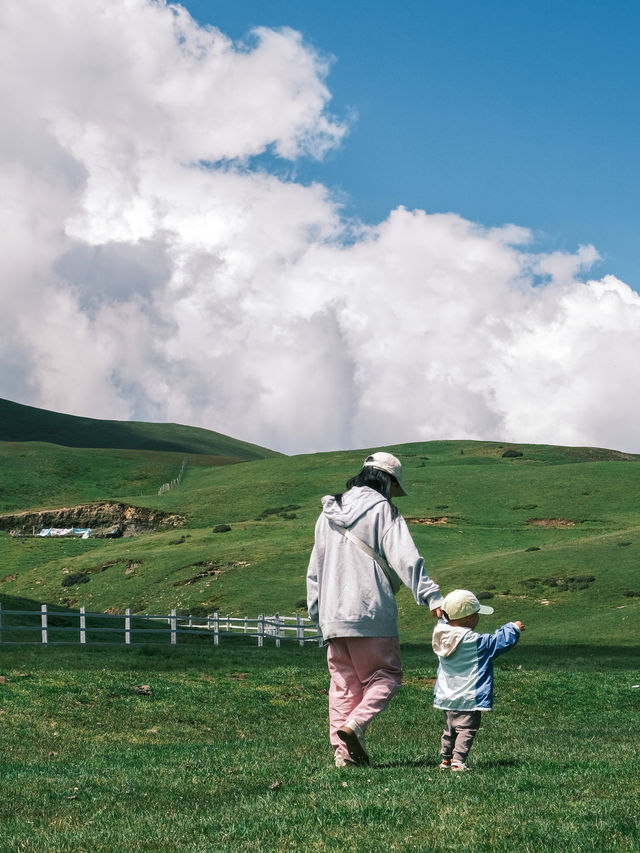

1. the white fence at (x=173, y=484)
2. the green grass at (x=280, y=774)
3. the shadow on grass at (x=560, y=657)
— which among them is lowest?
the shadow on grass at (x=560, y=657)

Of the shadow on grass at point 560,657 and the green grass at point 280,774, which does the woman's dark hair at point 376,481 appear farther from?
the shadow on grass at point 560,657

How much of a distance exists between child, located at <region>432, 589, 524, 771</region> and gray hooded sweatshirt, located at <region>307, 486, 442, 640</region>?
58 centimetres

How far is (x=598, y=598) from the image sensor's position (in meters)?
58.9

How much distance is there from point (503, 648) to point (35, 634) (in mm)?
33896

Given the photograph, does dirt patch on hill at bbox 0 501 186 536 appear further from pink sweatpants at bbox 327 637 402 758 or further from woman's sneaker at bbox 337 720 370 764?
woman's sneaker at bbox 337 720 370 764

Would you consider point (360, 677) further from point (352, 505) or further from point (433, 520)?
point (433, 520)

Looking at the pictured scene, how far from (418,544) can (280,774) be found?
70492 millimetres

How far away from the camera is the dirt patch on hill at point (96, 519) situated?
355 feet

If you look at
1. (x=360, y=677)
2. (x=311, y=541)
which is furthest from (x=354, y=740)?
(x=311, y=541)

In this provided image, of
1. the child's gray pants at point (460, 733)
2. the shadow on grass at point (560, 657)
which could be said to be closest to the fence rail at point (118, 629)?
the shadow on grass at point (560, 657)

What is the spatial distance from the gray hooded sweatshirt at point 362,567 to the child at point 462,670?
22.9 inches

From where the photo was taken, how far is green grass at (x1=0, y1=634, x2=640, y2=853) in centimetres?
681

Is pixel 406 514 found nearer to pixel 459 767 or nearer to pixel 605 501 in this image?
pixel 605 501

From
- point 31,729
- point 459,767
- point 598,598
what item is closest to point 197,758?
A: point 459,767
